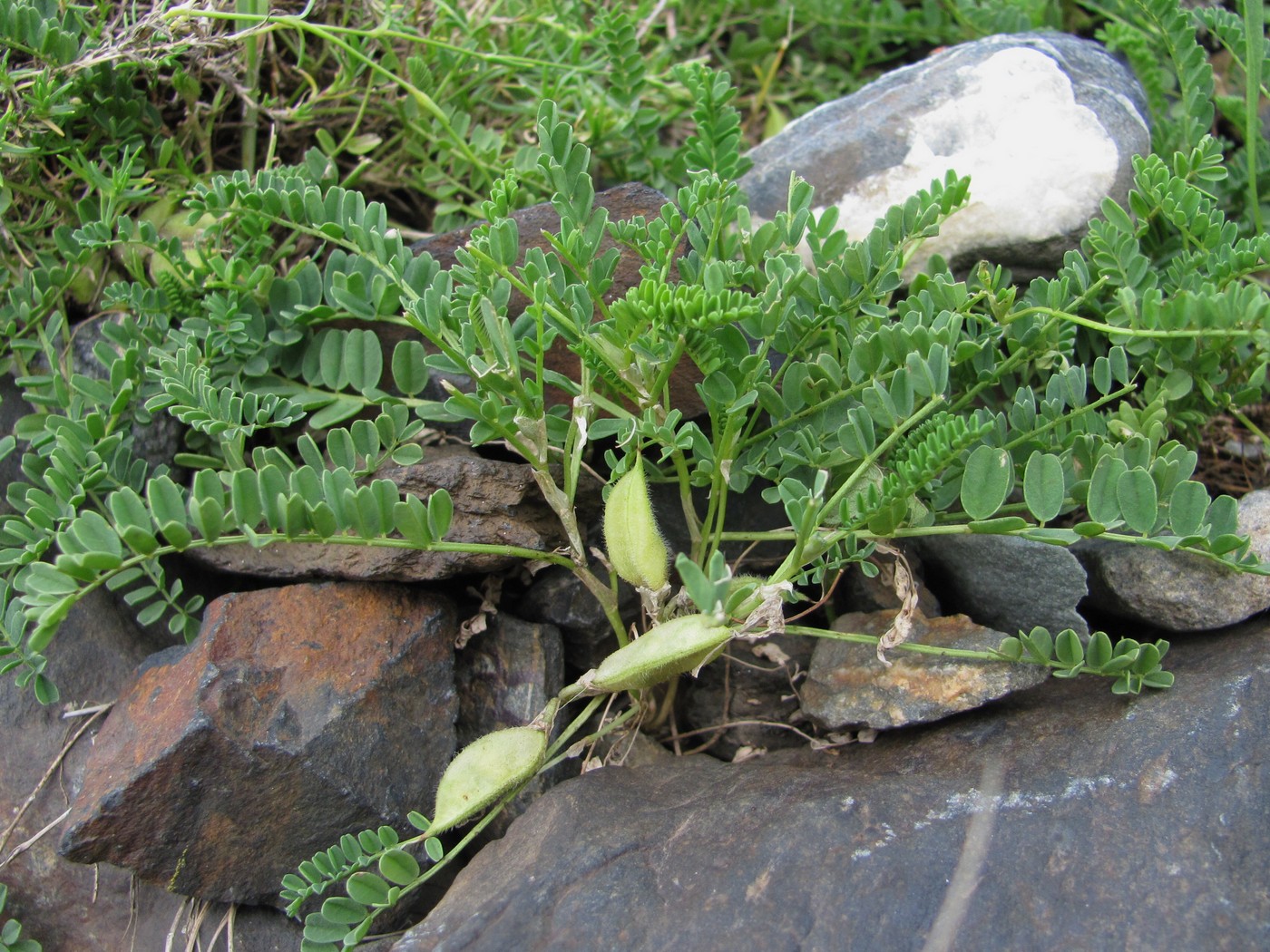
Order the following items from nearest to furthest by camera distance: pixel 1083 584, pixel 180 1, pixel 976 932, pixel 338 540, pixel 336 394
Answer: pixel 976 932 → pixel 338 540 → pixel 1083 584 → pixel 336 394 → pixel 180 1

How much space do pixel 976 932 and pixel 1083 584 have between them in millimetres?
677

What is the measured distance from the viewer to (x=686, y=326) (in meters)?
1.47

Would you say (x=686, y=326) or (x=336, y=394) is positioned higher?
(x=686, y=326)

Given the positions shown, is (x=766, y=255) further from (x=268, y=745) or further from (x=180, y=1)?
(x=180, y=1)

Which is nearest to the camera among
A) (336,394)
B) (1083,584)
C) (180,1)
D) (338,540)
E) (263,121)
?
(338,540)

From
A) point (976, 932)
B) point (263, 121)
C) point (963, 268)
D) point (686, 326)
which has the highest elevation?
point (263, 121)

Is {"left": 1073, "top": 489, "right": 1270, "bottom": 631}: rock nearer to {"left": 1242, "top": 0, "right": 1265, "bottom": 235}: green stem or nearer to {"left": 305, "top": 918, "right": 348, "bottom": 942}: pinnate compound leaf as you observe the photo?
{"left": 1242, "top": 0, "right": 1265, "bottom": 235}: green stem

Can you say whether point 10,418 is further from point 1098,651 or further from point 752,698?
point 1098,651

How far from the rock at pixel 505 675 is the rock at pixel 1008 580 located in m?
0.76

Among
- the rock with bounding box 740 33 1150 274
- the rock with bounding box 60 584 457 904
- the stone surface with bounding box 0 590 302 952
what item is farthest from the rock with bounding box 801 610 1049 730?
the stone surface with bounding box 0 590 302 952

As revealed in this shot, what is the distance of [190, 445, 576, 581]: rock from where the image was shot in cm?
184

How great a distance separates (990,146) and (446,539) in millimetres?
1425

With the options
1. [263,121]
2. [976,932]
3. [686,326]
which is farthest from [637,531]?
[263,121]

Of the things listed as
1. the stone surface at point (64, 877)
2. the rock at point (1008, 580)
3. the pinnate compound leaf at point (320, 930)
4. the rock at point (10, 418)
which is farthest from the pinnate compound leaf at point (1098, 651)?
the rock at point (10, 418)
